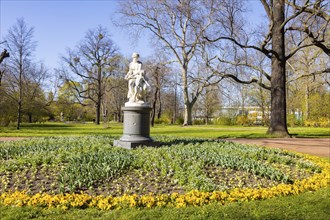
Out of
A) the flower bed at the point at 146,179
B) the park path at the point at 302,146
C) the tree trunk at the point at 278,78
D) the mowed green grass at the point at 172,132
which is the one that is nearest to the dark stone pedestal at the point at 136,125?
the flower bed at the point at 146,179

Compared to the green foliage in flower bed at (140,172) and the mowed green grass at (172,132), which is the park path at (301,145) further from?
the green foliage in flower bed at (140,172)

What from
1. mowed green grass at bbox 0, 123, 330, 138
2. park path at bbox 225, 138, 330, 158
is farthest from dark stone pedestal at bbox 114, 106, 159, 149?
mowed green grass at bbox 0, 123, 330, 138

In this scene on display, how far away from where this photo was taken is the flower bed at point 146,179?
518 cm

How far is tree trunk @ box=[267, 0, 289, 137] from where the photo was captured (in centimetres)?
1919

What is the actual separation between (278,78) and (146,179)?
50.7ft

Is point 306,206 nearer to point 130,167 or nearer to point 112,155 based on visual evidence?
point 130,167

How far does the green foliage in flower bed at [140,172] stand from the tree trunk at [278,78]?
423 inches

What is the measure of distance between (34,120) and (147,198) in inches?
1967

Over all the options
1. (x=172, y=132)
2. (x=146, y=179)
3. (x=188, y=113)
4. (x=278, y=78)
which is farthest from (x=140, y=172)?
(x=188, y=113)

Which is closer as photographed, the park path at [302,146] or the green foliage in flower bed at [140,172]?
the green foliage in flower bed at [140,172]

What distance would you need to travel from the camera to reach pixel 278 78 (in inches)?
769

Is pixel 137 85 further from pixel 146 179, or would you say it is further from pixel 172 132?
pixel 172 132

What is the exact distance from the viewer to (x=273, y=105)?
772 inches

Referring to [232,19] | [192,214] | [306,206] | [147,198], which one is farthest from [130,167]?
[232,19]
